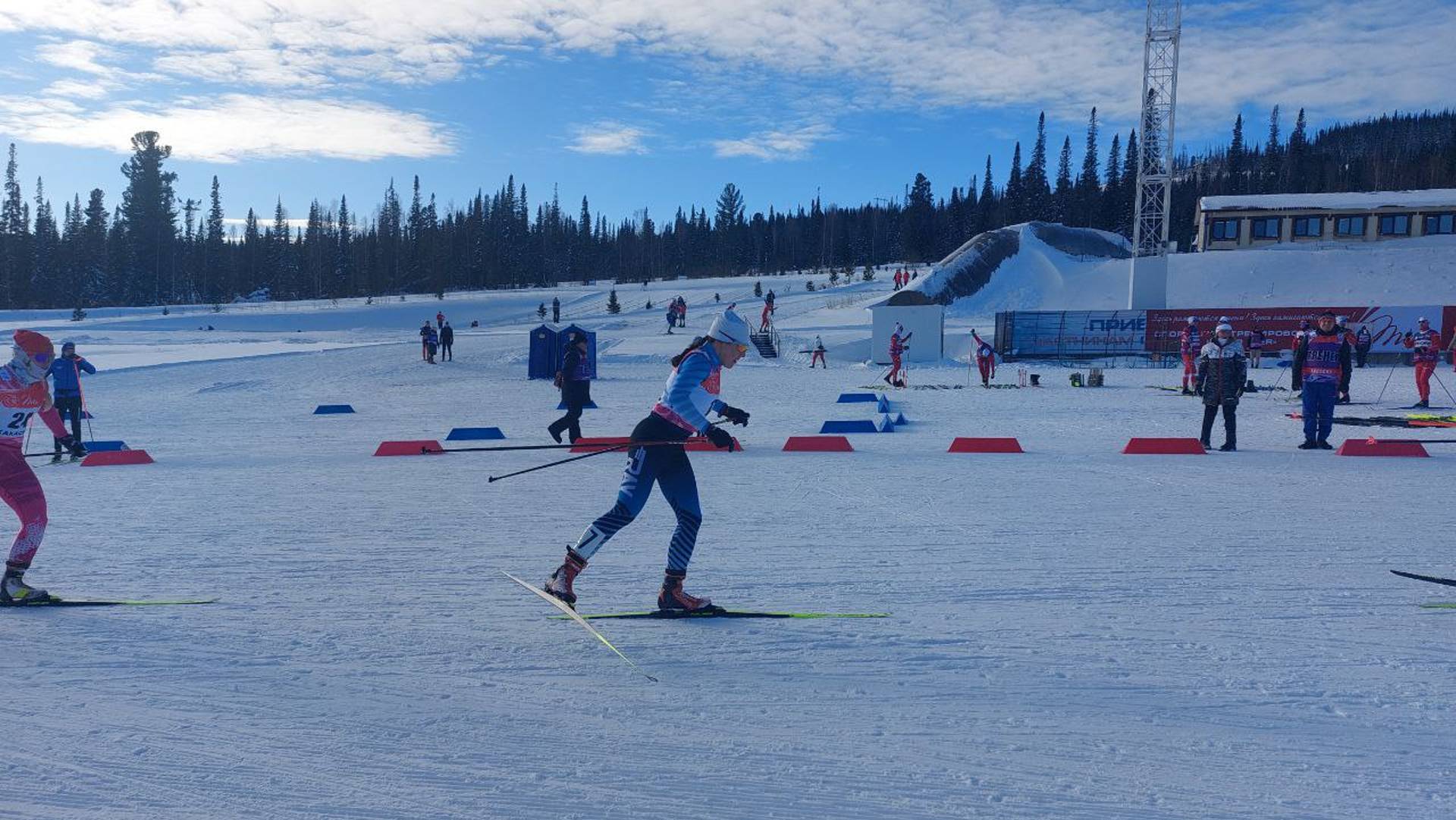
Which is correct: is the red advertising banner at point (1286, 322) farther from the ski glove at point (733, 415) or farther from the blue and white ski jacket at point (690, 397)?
the blue and white ski jacket at point (690, 397)

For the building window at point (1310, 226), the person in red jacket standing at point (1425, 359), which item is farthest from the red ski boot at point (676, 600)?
the building window at point (1310, 226)

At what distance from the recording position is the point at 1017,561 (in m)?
6.06

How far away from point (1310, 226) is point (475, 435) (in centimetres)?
5307

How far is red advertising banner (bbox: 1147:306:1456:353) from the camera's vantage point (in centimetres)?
2692

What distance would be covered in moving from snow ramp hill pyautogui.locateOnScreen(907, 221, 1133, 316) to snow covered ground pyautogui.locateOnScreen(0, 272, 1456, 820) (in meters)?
40.6

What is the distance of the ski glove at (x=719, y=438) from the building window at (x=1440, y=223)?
59640mm

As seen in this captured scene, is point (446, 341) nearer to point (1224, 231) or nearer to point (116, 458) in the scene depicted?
point (116, 458)

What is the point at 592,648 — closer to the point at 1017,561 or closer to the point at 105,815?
the point at 105,815

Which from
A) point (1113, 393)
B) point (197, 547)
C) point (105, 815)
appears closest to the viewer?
point (105, 815)

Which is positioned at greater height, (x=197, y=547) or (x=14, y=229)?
(x=14, y=229)

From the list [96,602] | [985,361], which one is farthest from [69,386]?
[985,361]

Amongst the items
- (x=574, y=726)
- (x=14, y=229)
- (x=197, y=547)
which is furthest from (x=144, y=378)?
(x=14, y=229)

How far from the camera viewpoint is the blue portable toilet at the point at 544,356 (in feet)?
87.5

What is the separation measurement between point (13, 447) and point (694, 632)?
4.22m
